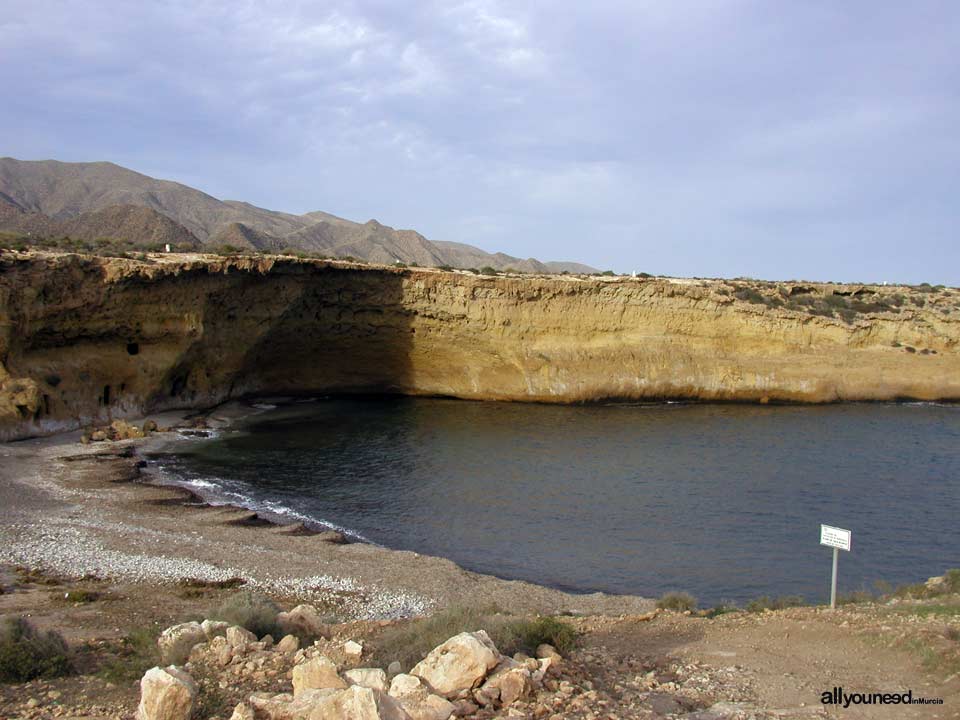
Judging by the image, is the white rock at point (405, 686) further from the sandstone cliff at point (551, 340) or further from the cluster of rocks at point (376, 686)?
the sandstone cliff at point (551, 340)

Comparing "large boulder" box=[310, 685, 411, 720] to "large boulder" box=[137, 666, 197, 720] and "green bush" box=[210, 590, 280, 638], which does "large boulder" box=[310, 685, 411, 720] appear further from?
"green bush" box=[210, 590, 280, 638]

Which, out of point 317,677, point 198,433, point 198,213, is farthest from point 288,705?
point 198,213

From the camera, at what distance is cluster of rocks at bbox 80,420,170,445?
2677cm

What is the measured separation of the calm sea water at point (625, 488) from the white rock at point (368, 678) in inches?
373

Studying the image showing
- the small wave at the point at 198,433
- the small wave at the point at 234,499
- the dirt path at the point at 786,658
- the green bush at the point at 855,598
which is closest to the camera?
the dirt path at the point at 786,658

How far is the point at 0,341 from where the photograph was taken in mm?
25250

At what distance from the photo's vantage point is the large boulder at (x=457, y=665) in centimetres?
614

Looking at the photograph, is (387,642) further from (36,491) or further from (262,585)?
(36,491)

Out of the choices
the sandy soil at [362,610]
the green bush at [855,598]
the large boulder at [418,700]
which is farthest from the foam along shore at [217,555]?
the large boulder at [418,700]

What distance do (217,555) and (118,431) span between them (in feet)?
52.2

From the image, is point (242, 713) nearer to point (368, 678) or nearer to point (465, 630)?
point (368, 678)

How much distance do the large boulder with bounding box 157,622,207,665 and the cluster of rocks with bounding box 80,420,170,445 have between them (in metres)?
21.2

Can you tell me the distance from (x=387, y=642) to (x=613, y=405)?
32.1 meters

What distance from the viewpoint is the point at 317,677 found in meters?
6.20
